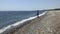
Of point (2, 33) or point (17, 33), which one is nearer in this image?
point (2, 33)

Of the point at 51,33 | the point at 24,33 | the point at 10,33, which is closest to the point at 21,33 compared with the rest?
the point at 24,33

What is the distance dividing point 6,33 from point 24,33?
1.20 metres

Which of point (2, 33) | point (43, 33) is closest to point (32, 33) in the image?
point (43, 33)

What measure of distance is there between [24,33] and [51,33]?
177 cm

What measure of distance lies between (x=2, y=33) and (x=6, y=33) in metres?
0.49

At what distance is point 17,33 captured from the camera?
27.1ft

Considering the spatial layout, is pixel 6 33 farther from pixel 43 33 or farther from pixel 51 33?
pixel 51 33

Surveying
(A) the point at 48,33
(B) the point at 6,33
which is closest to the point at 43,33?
(A) the point at 48,33

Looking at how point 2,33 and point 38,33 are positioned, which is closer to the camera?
point 2,33

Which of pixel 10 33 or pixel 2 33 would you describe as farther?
pixel 10 33

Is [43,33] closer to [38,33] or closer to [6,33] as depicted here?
[38,33]

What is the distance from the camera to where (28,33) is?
8180 mm

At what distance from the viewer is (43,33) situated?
8.10 meters

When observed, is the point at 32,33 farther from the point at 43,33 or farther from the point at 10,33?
the point at 10,33
